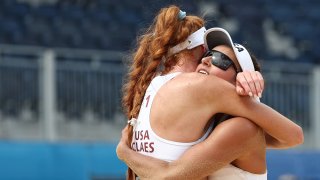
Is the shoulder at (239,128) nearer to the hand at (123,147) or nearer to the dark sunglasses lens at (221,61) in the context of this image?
the dark sunglasses lens at (221,61)

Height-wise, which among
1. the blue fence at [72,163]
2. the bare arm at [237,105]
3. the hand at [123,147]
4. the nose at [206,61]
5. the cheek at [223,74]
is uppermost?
the nose at [206,61]

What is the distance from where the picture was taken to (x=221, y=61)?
12.4 ft

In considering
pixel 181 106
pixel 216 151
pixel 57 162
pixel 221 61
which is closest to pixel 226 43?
pixel 221 61

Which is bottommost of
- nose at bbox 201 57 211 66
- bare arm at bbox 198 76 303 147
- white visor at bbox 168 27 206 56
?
bare arm at bbox 198 76 303 147

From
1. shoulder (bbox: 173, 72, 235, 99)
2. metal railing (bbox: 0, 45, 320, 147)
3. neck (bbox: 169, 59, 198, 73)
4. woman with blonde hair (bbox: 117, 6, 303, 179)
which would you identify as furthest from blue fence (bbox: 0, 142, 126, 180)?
shoulder (bbox: 173, 72, 235, 99)

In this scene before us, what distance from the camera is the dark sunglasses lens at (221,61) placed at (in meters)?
3.78

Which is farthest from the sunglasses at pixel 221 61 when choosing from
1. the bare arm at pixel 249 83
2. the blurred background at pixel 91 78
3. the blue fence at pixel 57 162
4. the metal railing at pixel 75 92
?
the metal railing at pixel 75 92

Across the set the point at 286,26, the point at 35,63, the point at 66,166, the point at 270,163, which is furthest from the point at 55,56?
the point at 286,26

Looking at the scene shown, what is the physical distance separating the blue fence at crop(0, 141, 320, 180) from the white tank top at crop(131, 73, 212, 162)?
189 inches

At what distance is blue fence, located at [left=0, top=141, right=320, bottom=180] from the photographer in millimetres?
8672

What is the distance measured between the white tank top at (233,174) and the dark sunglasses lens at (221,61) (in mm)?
379

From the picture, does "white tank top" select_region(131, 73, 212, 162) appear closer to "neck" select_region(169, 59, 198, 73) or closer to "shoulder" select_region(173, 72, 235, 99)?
"neck" select_region(169, 59, 198, 73)

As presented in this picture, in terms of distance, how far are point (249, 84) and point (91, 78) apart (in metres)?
7.40

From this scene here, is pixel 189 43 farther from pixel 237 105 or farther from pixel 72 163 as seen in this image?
pixel 72 163
